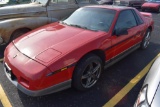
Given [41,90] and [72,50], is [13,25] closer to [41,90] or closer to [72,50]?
[72,50]

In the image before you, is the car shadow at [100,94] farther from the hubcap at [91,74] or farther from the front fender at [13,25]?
the front fender at [13,25]

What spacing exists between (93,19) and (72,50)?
1238mm

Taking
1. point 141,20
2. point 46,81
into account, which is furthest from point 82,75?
point 141,20

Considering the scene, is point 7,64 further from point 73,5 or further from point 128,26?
point 73,5

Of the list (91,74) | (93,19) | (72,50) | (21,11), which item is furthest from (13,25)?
(91,74)

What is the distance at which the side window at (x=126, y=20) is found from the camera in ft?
12.0

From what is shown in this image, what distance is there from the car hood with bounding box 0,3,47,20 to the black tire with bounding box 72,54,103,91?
10.5ft

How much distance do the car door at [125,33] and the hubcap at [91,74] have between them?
0.60 metres

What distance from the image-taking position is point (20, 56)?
274 cm

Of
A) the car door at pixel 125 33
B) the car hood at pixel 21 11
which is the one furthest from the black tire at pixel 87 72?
the car hood at pixel 21 11

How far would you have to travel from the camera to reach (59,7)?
591cm

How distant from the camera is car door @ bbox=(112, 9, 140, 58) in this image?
11.3 feet

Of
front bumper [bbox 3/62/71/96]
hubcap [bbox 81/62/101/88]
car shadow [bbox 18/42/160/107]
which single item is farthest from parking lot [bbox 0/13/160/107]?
front bumper [bbox 3/62/71/96]

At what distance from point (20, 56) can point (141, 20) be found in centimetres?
331
